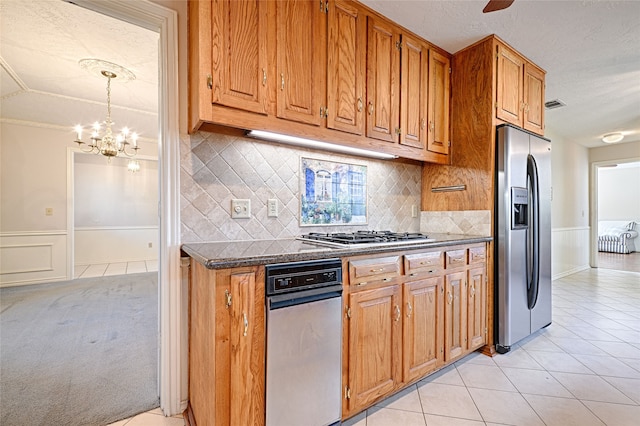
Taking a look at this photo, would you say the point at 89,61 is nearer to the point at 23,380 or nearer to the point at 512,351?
the point at 23,380

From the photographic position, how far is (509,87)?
2.42 metres

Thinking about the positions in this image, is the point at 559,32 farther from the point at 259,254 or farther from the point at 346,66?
the point at 259,254

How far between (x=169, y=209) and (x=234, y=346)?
0.84m

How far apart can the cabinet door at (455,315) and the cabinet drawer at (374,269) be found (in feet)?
1.79

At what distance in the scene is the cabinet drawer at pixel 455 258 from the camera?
195 centimetres

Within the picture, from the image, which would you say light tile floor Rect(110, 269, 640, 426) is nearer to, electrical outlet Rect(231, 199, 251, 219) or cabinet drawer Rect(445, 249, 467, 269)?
cabinet drawer Rect(445, 249, 467, 269)

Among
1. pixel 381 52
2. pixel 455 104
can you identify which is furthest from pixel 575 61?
pixel 381 52

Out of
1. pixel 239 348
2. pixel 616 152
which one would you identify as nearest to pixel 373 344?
pixel 239 348

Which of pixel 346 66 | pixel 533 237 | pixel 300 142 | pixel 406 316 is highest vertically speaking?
pixel 346 66

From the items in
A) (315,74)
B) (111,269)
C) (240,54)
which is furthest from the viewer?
(111,269)

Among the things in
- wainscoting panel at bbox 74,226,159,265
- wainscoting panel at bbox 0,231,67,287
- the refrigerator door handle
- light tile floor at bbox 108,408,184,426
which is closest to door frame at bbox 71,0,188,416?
light tile floor at bbox 108,408,184,426

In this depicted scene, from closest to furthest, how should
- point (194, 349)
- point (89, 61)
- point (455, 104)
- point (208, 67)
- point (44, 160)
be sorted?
1. point (208, 67)
2. point (194, 349)
3. point (455, 104)
4. point (89, 61)
5. point (44, 160)

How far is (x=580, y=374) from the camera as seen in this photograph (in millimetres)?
1990

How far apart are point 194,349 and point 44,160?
5032mm
